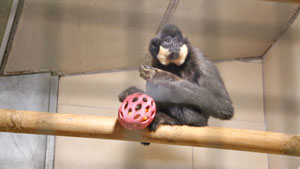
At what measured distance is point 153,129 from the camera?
181 cm

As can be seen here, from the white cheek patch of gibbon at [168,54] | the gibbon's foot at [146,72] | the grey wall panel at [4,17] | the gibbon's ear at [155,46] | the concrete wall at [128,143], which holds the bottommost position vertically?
the concrete wall at [128,143]

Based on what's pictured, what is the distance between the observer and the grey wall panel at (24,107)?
2.64 metres

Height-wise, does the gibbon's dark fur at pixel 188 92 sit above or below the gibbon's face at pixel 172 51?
below

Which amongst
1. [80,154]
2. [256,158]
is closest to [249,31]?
[256,158]

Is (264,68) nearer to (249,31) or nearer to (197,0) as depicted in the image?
(249,31)

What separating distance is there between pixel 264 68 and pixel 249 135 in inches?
56.5

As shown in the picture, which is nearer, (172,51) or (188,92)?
(188,92)

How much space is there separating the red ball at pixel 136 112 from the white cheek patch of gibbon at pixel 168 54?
0.46 metres

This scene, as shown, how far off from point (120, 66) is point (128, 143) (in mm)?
475

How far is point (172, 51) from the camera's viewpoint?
2.14 metres

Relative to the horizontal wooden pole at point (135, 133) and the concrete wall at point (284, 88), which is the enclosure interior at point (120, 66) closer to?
the concrete wall at point (284, 88)

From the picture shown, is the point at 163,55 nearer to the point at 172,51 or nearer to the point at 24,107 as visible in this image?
the point at 172,51

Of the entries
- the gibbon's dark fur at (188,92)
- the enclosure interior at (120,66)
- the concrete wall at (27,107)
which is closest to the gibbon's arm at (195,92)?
the gibbon's dark fur at (188,92)

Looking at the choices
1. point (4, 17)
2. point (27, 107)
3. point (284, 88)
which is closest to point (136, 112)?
point (4, 17)
